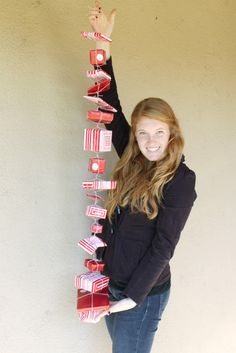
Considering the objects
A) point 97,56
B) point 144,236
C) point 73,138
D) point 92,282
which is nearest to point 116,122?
point 73,138

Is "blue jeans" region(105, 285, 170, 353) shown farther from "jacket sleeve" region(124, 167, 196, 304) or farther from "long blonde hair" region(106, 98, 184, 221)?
"long blonde hair" region(106, 98, 184, 221)

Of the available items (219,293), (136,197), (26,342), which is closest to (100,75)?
(136,197)

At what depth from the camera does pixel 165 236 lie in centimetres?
108

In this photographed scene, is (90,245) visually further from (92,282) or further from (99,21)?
(99,21)

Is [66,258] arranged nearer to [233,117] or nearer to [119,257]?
[119,257]

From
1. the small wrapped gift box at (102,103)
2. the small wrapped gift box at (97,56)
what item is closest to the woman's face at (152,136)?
the small wrapped gift box at (102,103)

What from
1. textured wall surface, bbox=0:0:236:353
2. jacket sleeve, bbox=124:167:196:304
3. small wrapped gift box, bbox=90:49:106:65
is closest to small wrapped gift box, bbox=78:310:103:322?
jacket sleeve, bbox=124:167:196:304

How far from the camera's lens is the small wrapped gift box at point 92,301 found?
104cm

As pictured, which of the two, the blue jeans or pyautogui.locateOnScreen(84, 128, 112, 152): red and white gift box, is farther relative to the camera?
the blue jeans

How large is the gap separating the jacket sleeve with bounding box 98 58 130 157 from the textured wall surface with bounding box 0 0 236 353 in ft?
0.38

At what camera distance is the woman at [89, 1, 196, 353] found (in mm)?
1089

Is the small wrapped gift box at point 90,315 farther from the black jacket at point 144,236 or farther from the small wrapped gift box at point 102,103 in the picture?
the small wrapped gift box at point 102,103

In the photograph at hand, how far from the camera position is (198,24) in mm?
1565

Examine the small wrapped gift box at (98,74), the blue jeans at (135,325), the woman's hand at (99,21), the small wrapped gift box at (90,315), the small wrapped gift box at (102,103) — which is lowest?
the blue jeans at (135,325)
